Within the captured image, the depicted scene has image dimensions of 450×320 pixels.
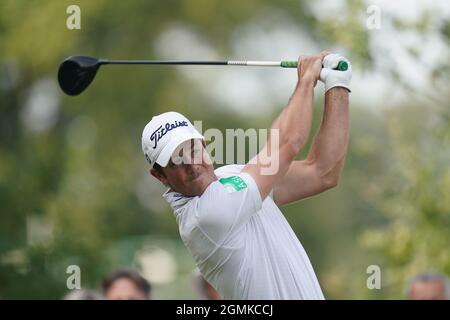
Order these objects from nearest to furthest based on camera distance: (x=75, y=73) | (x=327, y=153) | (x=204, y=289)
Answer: (x=327, y=153) → (x=75, y=73) → (x=204, y=289)

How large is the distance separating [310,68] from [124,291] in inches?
129

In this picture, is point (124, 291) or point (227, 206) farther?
point (124, 291)

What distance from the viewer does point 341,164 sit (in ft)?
22.7

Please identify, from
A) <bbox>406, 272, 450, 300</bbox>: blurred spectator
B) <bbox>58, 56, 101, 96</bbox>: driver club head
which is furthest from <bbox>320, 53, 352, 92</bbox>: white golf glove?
<bbox>406, 272, 450, 300</bbox>: blurred spectator

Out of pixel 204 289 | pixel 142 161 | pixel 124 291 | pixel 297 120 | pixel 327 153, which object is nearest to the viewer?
pixel 297 120

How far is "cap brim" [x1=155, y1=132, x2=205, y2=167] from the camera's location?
650cm

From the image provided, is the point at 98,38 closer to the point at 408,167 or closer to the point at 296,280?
the point at 408,167

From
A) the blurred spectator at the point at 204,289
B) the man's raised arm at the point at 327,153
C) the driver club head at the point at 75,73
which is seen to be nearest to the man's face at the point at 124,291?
the blurred spectator at the point at 204,289

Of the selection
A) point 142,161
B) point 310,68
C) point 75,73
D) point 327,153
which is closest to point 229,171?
point 327,153

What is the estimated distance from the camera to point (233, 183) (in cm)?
645

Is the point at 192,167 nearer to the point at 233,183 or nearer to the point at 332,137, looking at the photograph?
the point at 233,183

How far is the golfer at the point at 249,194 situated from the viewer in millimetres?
6367

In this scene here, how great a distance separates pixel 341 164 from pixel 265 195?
2.05ft

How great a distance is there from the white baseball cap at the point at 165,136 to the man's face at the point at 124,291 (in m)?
2.91
